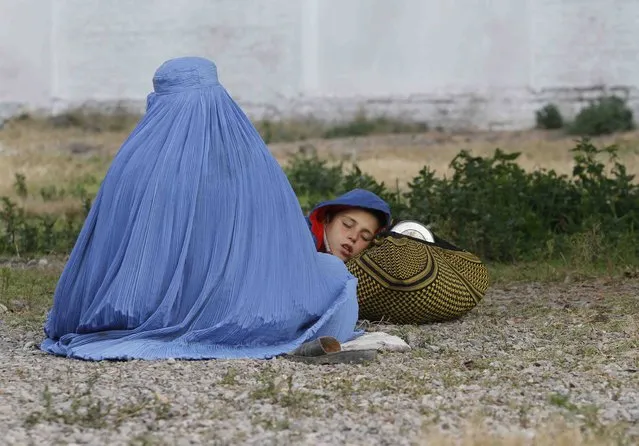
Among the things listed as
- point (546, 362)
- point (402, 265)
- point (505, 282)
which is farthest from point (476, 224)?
point (546, 362)

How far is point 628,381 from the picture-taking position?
202 inches

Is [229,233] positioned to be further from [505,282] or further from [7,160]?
[7,160]

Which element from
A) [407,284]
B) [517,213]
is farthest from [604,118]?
[407,284]

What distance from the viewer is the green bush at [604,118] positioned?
548 inches

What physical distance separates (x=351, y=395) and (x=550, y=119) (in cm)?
972

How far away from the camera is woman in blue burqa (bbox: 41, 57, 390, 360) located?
18.2 feet

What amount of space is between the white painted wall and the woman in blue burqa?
8.79 metres

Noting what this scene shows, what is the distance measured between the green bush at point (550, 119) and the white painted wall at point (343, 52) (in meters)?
0.10

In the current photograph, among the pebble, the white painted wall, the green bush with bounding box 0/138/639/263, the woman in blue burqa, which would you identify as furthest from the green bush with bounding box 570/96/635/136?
the woman in blue burqa

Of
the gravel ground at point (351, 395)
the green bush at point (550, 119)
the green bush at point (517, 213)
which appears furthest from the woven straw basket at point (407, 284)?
the green bush at point (550, 119)

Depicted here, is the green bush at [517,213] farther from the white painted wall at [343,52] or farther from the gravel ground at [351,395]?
the white painted wall at [343,52]

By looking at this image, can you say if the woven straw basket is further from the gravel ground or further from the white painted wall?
the white painted wall

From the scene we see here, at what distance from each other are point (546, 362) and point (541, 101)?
9.07 metres

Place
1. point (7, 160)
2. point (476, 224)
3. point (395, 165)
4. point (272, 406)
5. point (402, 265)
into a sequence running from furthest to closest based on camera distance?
point (7, 160)
point (395, 165)
point (476, 224)
point (402, 265)
point (272, 406)
